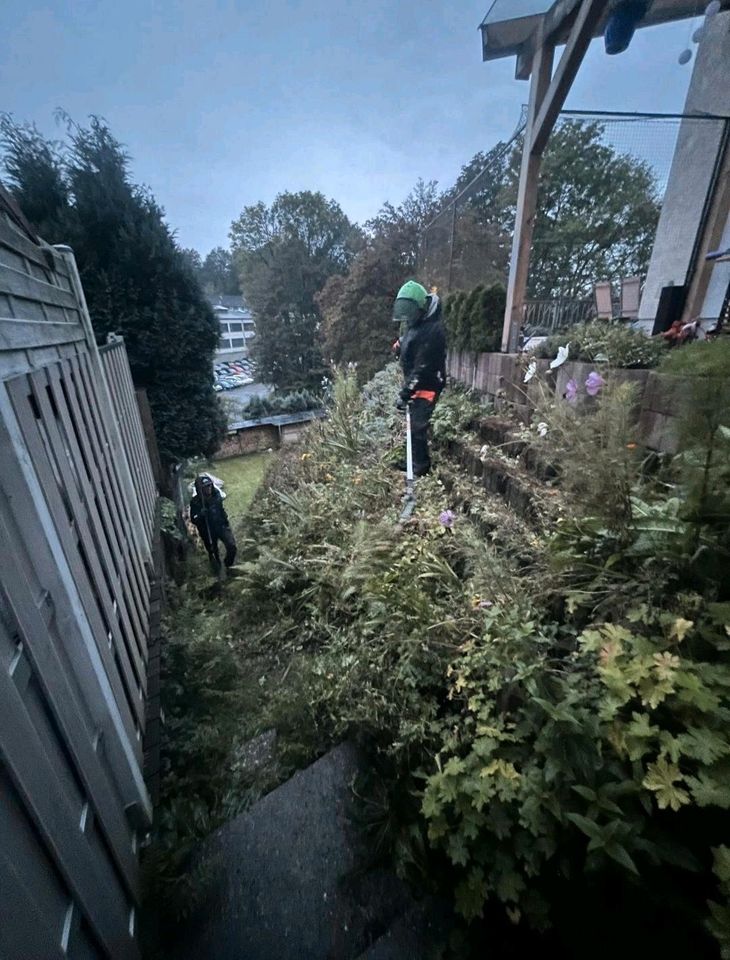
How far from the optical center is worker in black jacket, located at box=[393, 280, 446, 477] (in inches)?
148

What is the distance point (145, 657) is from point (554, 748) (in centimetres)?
227

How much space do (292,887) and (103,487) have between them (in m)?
2.16

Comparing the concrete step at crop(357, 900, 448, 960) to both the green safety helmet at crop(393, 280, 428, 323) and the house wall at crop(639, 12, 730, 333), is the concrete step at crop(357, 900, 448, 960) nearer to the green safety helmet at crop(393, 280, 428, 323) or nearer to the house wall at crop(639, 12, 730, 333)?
the green safety helmet at crop(393, 280, 428, 323)

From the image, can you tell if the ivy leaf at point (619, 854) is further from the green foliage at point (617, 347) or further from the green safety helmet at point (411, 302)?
the green safety helmet at point (411, 302)

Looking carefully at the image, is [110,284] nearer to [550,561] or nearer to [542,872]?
[550,561]

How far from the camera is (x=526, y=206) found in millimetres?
3961

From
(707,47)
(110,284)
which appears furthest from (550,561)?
(707,47)

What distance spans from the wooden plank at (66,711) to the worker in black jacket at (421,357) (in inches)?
125

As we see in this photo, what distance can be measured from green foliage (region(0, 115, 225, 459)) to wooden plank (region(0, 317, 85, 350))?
12.0 feet

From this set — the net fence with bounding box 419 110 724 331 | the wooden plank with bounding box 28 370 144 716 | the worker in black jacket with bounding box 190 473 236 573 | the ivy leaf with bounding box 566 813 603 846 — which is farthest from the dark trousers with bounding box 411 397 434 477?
the ivy leaf with bounding box 566 813 603 846

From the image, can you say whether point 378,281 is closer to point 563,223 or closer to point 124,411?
point 563,223

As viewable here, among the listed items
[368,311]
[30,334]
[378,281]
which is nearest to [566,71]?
[30,334]

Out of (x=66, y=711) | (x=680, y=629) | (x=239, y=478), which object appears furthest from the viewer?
(x=239, y=478)

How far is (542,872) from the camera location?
1.15m
